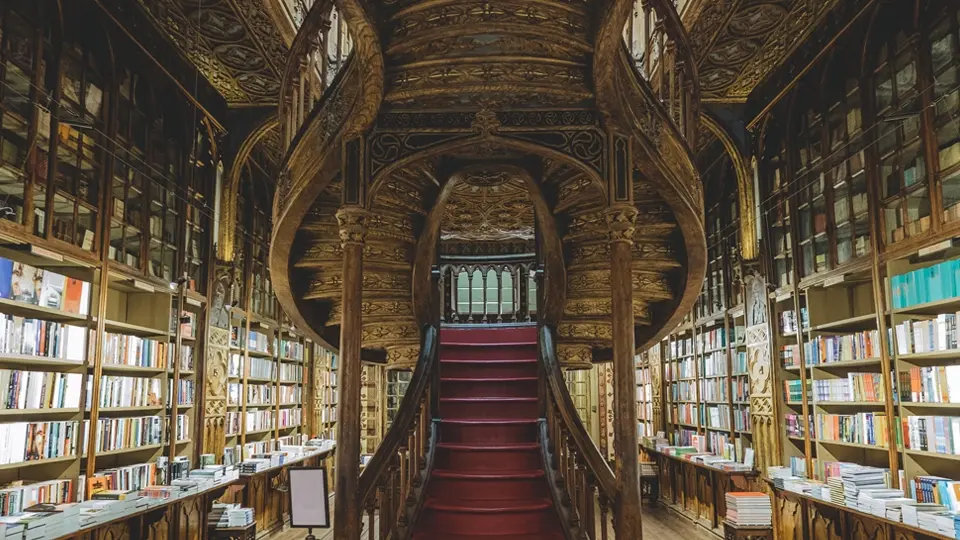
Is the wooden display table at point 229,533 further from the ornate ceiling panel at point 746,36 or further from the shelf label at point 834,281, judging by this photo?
the ornate ceiling panel at point 746,36

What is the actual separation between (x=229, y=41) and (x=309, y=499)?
13.4 ft

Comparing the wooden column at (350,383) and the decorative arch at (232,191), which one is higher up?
the decorative arch at (232,191)

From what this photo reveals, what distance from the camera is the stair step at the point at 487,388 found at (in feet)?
18.7

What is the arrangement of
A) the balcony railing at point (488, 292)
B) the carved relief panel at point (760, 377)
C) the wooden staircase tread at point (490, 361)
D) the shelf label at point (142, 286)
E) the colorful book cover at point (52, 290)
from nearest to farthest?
the colorful book cover at point (52, 290)
the shelf label at point (142, 286)
the wooden staircase tread at point (490, 361)
the carved relief panel at point (760, 377)
the balcony railing at point (488, 292)

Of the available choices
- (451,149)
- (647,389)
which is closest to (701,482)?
(647,389)

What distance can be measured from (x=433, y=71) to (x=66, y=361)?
9.39 feet

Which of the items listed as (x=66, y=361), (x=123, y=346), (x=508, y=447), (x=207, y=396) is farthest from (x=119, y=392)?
(x=508, y=447)

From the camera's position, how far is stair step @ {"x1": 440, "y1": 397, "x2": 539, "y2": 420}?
5.48m

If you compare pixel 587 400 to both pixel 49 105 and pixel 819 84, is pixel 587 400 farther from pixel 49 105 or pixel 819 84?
pixel 49 105

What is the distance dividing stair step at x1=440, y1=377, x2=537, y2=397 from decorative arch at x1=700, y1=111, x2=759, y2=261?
2698 millimetres

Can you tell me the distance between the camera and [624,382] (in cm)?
374

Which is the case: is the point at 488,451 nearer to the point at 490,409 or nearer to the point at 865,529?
the point at 490,409

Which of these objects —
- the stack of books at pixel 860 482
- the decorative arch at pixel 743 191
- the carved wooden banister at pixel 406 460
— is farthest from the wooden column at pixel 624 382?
the decorative arch at pixel 743 191

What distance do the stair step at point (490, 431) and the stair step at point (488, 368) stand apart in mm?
638
